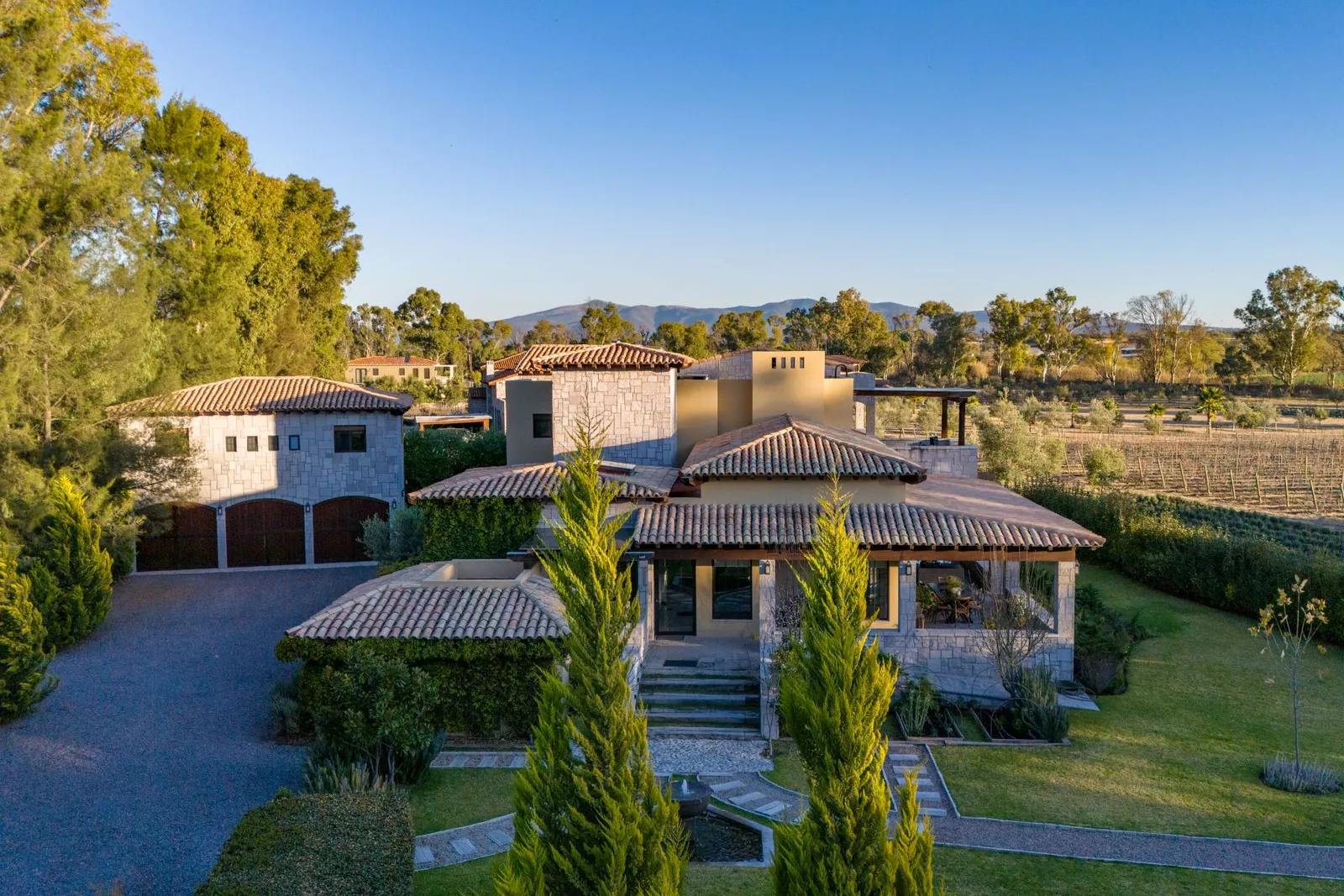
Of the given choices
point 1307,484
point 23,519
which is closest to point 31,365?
point 23,519

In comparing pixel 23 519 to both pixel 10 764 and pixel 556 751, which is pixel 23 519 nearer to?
pixel 10 764

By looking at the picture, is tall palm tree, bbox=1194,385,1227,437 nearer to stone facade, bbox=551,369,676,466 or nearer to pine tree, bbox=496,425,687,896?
stone facade, bbox=551,369,676,466

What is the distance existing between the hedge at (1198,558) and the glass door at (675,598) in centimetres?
1503

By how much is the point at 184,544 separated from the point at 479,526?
15010 mm

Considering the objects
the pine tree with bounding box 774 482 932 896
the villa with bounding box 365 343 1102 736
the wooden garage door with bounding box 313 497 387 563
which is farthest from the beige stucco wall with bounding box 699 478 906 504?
the wooden garage door with bounding box 313 497 387 563

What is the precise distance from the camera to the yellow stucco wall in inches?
1066

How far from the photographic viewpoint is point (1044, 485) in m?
34.7

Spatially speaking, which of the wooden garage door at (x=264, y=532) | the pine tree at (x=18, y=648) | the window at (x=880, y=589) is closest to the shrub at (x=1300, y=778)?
the window at (x=880, y=589)

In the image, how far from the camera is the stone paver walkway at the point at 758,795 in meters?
13.1

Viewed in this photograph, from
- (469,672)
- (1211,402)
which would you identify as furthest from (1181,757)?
(1211,402)

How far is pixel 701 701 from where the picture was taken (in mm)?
17234

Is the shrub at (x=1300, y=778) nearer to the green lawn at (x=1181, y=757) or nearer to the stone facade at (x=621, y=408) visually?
the green lawn at (x=1181, y=757)

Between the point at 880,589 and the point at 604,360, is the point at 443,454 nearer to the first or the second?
the point at 604,360

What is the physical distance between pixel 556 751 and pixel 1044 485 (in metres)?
31.3
